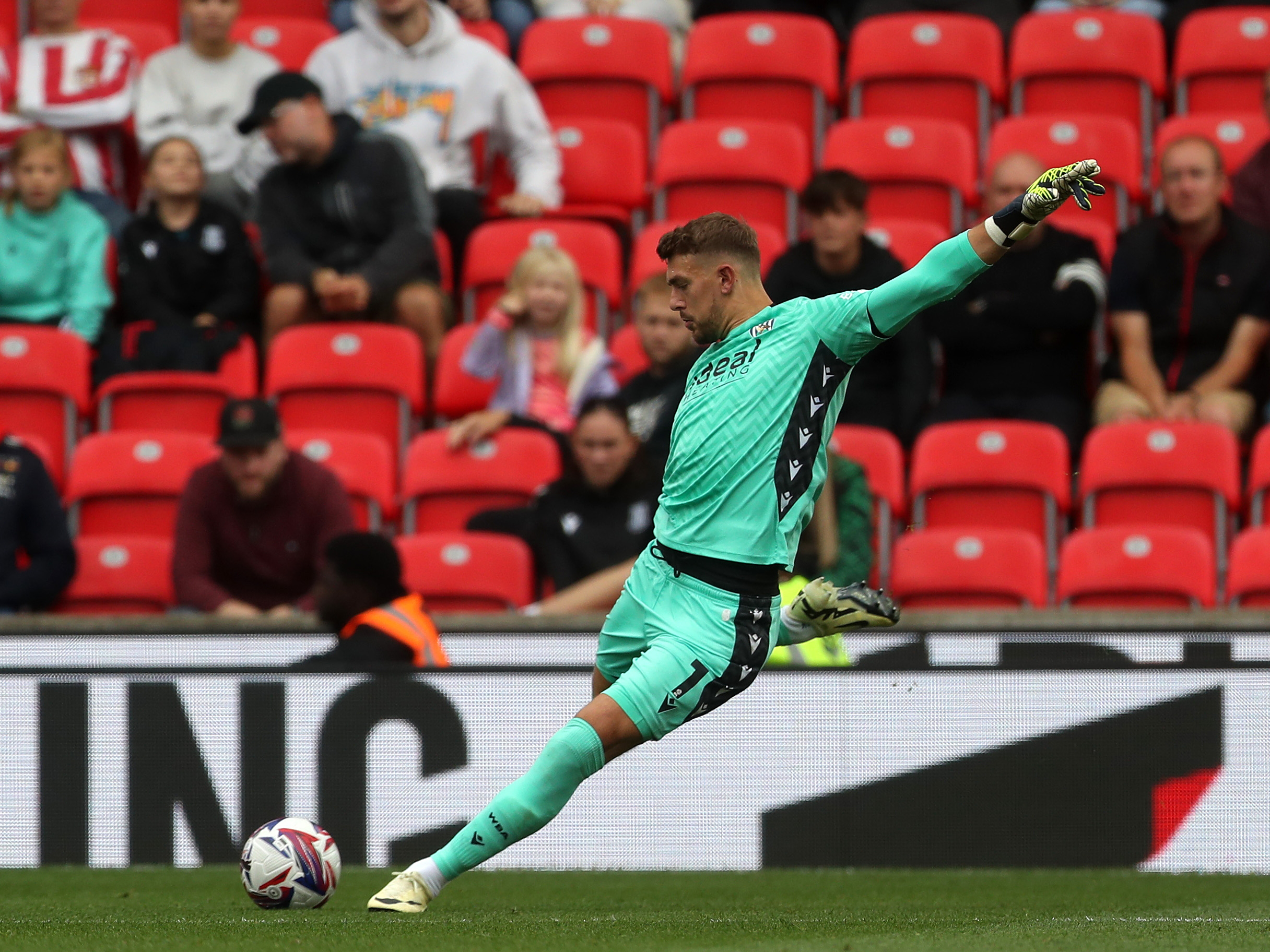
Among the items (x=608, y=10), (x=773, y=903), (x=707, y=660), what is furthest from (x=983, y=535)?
(x=608, y=10)

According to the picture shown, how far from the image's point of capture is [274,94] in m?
9.98

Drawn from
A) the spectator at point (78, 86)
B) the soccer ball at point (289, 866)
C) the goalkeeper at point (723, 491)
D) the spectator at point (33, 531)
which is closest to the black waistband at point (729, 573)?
the goalkeeper at point (723, 491)

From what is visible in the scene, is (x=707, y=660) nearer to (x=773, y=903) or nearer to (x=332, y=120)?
(x=773, y=903)

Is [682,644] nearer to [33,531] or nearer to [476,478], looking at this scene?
[476,478]

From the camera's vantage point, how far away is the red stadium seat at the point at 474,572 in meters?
8.70

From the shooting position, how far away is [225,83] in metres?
11.1

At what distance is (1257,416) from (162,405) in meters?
5.32

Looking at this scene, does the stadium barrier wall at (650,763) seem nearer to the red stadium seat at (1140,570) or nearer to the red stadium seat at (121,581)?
the red stadium seat at (1140,570)

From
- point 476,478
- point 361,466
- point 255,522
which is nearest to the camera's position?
point 255,522

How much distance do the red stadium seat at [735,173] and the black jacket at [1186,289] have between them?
2015mm

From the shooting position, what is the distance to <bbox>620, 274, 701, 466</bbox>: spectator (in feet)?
29.0

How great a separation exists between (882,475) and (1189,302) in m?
1.78

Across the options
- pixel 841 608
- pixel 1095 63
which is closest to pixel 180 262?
pixel 1095 63

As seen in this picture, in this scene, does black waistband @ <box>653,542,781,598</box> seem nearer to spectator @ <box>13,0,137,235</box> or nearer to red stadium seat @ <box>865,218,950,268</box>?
red stadium seat @ <box>865,218,950,268</box>
